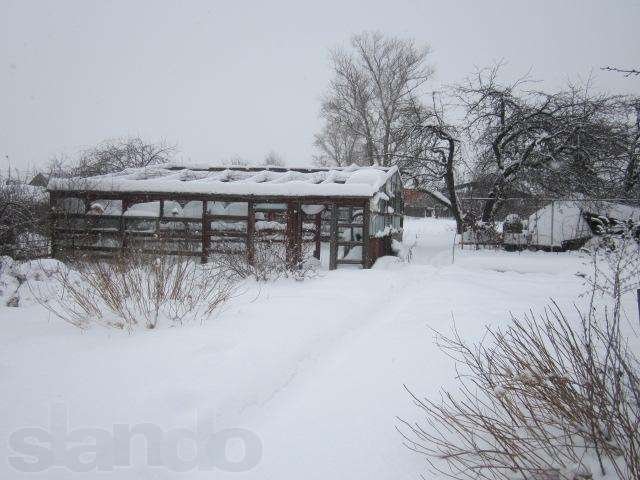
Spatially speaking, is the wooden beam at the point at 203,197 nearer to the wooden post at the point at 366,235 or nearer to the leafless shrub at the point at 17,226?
the wooden post at the point at 366,235

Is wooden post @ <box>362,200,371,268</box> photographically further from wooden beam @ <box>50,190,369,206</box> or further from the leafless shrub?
the leafless shrub

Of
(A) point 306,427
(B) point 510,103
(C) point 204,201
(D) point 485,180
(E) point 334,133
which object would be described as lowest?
(A) point 306,427

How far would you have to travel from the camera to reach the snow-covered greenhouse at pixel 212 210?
11.5 m

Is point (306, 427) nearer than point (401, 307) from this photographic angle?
Yes

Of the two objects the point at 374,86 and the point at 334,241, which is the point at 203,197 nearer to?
the point at 334,241

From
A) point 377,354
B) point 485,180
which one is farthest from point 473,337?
point 485,180

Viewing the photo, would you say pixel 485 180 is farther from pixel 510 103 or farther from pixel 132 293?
pixel 132 293

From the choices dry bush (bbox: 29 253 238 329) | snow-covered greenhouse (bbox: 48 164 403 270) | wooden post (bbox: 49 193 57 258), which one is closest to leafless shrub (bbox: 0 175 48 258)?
wooden post (bbox: 49 193 57 258)

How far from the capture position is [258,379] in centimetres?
373

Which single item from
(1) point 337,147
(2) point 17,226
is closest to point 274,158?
(1) point 337,147

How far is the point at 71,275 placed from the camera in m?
7.82

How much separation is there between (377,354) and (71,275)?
6.55 metres

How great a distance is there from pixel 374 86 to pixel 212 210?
18758 mm

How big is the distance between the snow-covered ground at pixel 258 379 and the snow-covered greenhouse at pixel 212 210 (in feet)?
16.8
